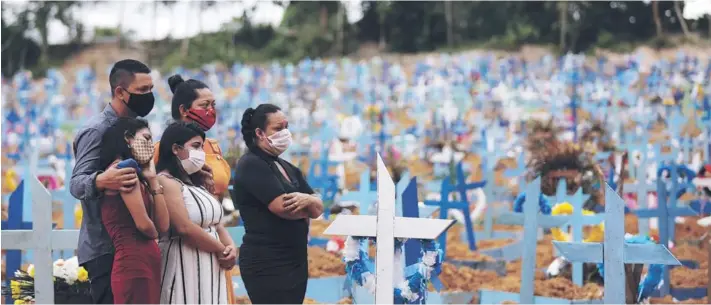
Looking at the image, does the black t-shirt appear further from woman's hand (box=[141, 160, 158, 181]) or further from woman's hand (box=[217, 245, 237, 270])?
woman's hand (box=[141, 160, 158, 181])

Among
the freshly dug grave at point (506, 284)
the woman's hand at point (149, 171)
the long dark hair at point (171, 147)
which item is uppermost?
the long dark hair at point (171, 147)

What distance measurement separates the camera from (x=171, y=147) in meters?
4.33

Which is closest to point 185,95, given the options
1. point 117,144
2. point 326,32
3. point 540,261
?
point 117,144

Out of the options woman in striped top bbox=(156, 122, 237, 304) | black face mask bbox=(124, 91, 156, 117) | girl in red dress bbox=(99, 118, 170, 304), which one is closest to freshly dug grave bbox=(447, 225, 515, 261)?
woman in striped top bbox=(156, 122, 237, 304)

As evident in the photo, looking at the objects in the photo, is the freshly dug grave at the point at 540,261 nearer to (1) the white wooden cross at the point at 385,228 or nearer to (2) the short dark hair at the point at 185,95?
(1) the white wooden cross at the point at 385,228

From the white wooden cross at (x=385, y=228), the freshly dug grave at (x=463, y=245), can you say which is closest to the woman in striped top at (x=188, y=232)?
the white wooden cross at (x=385, y=228)

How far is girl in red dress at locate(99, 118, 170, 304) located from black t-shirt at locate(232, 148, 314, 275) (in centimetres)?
42

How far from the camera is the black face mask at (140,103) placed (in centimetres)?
439

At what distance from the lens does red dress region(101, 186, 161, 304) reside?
407 cm

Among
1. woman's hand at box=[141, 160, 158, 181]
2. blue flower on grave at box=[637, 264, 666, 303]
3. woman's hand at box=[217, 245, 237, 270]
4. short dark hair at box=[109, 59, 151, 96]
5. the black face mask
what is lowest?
blue flower on grave at box=[637, 264, 666, 303]

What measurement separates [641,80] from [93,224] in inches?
855

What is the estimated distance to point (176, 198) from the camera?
418 centimetres

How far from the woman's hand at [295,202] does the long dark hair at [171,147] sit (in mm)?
396

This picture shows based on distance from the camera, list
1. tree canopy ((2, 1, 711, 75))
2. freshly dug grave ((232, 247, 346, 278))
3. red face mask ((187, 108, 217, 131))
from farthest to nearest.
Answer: tree canopy ((2, 1, 711, 75)) < freshly dug grave ((232, 247, 346, 278)) < red face mask ((187, 108, 217, 131))
